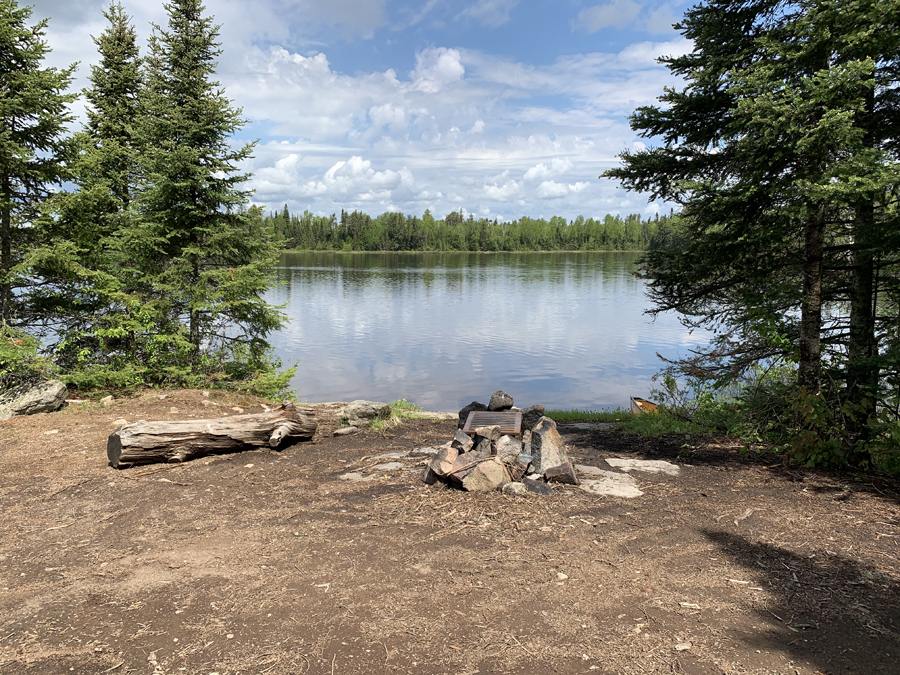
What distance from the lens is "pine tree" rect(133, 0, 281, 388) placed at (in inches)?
427

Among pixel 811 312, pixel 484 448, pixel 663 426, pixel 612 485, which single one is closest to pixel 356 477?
pixel 484 448

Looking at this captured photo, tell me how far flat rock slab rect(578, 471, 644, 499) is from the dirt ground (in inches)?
5.1

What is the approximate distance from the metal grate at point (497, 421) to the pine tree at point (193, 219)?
20.5 feet

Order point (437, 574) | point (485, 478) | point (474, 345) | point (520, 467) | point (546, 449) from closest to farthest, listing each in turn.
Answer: point (437, 574) → point (485, 478) → point (520, 467) → point (546, 449) → point (474, 345)

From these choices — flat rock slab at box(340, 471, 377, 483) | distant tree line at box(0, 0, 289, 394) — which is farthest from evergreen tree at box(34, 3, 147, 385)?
flat rock slab at box(340, 471, 377, 483)

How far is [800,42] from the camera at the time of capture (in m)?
5.75

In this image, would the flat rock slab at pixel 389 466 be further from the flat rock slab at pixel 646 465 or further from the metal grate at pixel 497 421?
the flat rock slab at pixel 646 465

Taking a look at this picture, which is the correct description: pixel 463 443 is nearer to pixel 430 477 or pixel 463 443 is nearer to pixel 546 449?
pixel 430 477

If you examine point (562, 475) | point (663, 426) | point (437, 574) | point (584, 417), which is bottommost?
point (584, 417)

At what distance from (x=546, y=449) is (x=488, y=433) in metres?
0.78

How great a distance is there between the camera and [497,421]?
726 centimetres

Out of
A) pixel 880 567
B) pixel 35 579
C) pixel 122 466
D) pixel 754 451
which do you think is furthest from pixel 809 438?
pixel 122 466

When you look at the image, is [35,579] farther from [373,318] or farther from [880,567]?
[373,318]

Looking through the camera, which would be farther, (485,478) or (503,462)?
(503,462)
